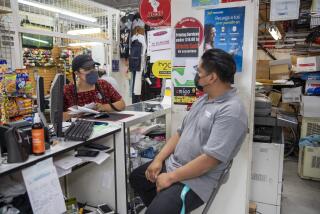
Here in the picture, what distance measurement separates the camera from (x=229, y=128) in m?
1.55

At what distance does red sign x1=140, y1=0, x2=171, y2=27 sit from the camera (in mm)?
2498

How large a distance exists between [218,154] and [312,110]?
2.99 m

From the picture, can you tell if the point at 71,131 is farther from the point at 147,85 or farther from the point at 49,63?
the point at 49,63

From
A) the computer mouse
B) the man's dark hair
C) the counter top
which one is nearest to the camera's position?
the counter top

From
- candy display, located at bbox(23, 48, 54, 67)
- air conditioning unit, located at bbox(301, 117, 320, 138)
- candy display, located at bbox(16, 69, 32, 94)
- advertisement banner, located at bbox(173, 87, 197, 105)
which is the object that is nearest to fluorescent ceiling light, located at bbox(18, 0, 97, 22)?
candy display, located at bbox(23, 48, 54, 67)

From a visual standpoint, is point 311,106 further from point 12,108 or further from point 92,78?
point 12,108

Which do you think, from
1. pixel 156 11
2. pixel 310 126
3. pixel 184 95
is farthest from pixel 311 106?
pixel 156 11

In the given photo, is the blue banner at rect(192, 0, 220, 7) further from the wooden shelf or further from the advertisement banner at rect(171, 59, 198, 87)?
the wooden shelf

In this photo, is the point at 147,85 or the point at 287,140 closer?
the point at 147,85

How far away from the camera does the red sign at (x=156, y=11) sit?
2.50 meters

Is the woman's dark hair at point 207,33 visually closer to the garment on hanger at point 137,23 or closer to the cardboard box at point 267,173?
the cardboard box at point 267,173

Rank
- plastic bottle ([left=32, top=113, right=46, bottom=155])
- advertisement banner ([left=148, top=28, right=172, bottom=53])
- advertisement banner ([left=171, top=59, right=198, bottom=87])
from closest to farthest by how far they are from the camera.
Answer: plastic bottle ([left=32, top=113, right=46, bottom=155]) → advertisement banner ([left=171, top=59, right=198, bottom=87]) → advertisement banner ([left=148, top=28, right=172, bottom=53])

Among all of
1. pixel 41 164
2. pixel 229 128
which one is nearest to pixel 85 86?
pixel 41 164

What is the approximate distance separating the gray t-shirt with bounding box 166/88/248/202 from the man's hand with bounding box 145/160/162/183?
0.06 metres
